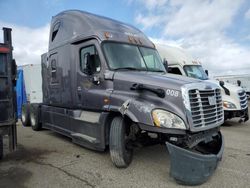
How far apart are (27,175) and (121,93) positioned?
2.29 meters

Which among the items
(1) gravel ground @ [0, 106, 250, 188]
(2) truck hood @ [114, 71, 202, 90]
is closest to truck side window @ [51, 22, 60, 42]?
(1) gravel ground @ [0, 106, 250, 188]

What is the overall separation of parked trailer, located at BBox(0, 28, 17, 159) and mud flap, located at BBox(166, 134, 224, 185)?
3.15 meters

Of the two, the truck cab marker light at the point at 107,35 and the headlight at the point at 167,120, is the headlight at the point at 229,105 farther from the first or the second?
the headlight at the point at 167,120

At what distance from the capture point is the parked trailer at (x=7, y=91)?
511cm

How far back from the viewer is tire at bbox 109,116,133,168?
4.84 m

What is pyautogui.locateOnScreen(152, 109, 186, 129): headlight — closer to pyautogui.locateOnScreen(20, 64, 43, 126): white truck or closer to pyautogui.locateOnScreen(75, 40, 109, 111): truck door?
pyautogui.locateOnScreen(75, 40, 109, 111): truck door

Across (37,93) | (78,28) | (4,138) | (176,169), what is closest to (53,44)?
(78,28)

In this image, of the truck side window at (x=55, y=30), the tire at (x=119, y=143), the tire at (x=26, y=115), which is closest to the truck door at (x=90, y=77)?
the tire at (x=119, y=143)

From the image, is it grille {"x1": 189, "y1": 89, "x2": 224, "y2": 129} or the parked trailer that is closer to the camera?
grille {"x1": 189, "y1": 89, "x2": 224, "y2": 129}

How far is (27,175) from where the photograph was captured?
478 centimetres

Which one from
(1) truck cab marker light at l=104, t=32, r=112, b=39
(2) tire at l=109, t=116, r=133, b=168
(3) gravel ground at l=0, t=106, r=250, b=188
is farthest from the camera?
(1) truck cab marker light at l=104, t=32, r=112, b=39

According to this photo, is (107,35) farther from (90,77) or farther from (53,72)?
(53,72)

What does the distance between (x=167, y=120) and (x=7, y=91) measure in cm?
317

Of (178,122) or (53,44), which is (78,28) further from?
(178,122)
